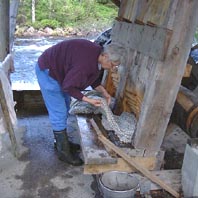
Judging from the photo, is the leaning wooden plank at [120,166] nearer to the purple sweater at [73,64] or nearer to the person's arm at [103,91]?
the purple sweater at [73,64]

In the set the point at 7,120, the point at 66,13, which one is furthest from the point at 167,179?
the point at 66,13

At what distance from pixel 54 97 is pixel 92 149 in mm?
897

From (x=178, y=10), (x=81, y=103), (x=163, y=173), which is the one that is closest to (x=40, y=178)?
(x=81, y=103)

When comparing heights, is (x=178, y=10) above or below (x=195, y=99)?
above

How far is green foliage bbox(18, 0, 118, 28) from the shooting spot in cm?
1994

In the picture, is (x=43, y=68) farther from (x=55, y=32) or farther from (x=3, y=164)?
(x=55, y=32)

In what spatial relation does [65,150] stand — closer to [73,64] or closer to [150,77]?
[73,64]

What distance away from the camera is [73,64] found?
141 inches

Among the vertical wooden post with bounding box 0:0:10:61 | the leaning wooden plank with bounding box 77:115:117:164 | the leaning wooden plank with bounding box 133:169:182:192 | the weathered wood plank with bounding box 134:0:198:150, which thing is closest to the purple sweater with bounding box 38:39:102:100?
the leaning wooden plank with bounding box 77:115:117:164

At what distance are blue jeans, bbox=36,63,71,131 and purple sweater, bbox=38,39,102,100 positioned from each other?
3.3 inches

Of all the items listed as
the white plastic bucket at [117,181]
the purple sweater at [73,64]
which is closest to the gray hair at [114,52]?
the purple sweater at [73,64]

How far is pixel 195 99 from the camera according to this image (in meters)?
3.87

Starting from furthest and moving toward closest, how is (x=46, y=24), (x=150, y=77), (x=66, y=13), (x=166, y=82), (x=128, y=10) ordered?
(x=66, y=13), (x=46, y=24), (x=128, y=10), (x=150, y=77), (x=166, y=82)

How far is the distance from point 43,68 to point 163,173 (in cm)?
174
